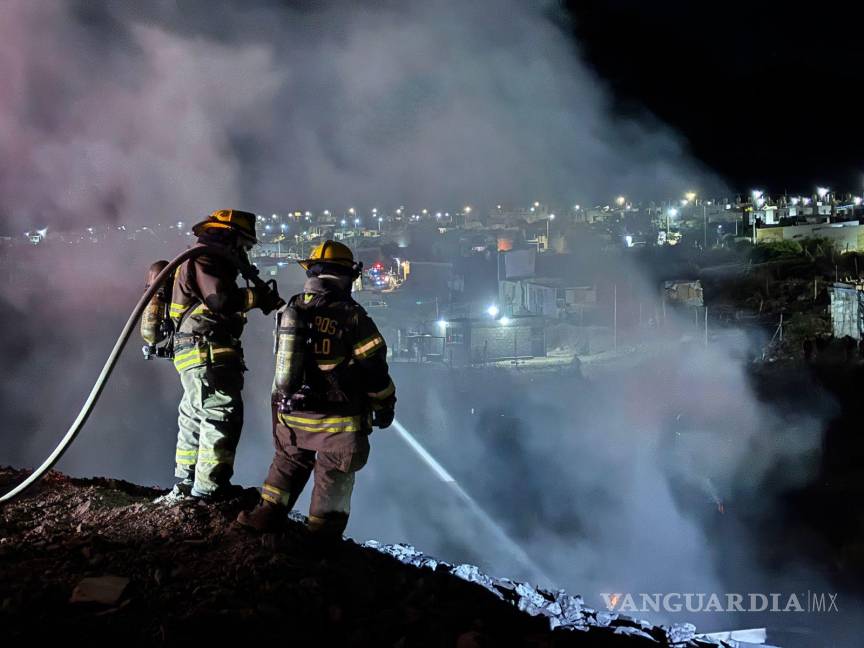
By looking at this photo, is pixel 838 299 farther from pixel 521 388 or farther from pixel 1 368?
pixel 1 368

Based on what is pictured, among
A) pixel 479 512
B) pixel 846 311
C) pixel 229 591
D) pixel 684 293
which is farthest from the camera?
pixel 684 293

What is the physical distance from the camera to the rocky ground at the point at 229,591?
282cm

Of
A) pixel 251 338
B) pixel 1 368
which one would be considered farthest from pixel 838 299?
pixel 1 368

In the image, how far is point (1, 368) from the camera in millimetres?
31594

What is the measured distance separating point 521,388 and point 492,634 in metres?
23.9

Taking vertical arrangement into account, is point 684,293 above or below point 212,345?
above

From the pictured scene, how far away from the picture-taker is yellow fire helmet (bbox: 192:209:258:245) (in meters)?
4.38

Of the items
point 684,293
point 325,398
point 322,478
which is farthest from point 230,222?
point 684,293

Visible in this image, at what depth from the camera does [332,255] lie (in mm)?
4047

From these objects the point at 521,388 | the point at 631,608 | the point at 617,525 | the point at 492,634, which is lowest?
the point at 492,634

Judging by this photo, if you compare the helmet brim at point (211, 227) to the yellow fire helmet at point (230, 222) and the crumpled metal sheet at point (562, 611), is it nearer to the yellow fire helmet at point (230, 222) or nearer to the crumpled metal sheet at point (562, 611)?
the yellow fire helmet at point (230, 222)

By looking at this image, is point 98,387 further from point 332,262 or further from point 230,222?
point 332,262

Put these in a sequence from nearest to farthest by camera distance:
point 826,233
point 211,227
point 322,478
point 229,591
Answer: point 229,591, point 322,478, point 211,227, point 826,233

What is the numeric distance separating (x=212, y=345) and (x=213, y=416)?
19.0 inches
